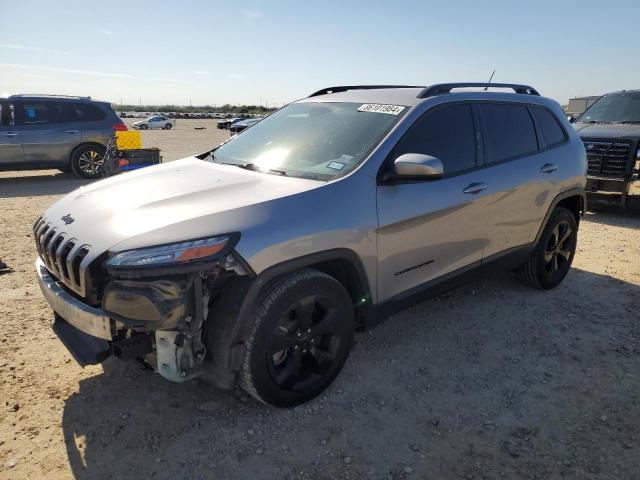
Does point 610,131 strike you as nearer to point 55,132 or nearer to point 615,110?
point 615,110

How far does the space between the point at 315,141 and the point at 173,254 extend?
1.48m

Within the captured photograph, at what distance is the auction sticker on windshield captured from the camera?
3.31 meters

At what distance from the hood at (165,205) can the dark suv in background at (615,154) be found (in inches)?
269

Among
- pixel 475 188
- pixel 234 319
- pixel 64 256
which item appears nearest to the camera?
pixel 234 319

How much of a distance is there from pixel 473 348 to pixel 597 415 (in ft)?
3.07

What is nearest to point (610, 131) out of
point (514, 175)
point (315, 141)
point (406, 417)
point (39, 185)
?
point (514, 175)

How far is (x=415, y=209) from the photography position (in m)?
3.15

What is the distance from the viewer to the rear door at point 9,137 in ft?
33.2

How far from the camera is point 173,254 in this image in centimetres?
227

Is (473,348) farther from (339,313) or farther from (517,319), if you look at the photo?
(339,313)

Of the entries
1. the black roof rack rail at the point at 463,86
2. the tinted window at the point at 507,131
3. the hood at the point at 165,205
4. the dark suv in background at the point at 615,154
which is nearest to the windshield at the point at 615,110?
the dark suv in background at the point at 615,154

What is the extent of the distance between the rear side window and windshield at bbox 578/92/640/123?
10.1 metres

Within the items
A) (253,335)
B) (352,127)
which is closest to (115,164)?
(352,127)

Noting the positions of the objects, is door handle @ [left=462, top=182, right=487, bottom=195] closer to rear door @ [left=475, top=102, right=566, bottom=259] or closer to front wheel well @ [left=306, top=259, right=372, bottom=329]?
rear door @ [left=475, top=102, right=566, bottom=259]
